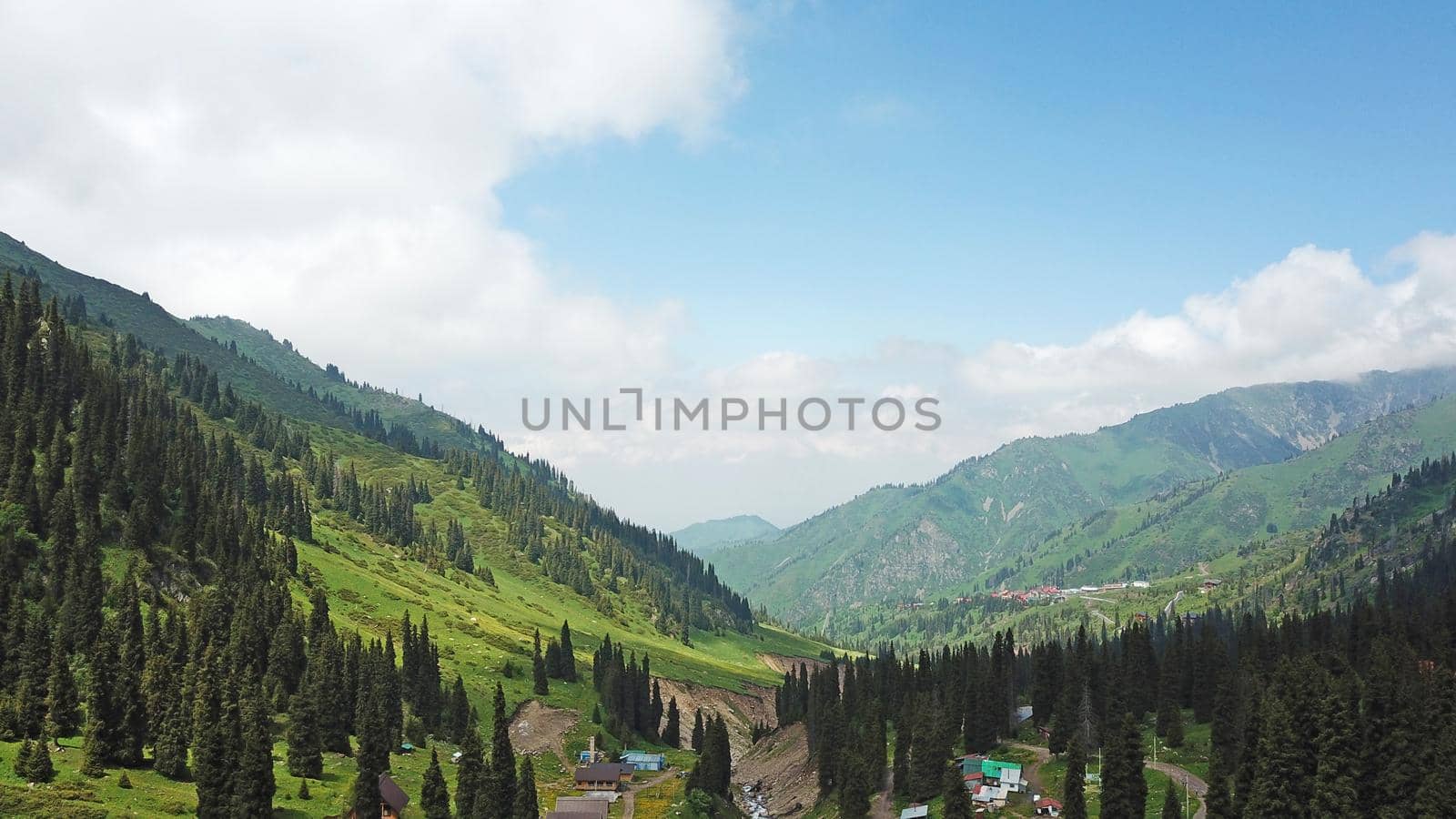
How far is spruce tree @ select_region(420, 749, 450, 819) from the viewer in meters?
101

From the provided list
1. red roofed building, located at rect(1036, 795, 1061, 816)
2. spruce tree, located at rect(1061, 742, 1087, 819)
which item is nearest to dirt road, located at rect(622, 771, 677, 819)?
red roofed building, located at rect(1036, 795, 1061, 816)

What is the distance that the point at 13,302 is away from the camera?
18612 cm

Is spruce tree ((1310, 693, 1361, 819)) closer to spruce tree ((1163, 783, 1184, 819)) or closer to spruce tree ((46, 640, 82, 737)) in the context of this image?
spruce tree ((1163, 783, 1184, 819))

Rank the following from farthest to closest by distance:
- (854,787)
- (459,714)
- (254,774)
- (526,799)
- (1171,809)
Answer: (459,714), (854,787), (526,799), (1171,809), (254,774)

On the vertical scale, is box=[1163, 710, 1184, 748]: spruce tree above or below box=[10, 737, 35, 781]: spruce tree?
A: below

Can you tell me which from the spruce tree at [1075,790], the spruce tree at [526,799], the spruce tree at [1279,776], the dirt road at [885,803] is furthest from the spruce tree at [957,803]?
the spruce tree at [526,799]

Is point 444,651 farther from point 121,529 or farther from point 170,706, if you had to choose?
point 170,706

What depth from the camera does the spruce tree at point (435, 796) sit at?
100562 millimetres

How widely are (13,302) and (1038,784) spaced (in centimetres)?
20583

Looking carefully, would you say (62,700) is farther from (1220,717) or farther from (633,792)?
(1220,717)

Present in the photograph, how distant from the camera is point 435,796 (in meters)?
102

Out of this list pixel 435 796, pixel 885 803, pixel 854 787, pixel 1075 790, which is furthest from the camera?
pixel 885 803

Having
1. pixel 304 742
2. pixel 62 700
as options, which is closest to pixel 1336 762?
pixel 304 742

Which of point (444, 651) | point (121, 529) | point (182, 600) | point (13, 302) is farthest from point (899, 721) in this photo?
point (13, 302)
